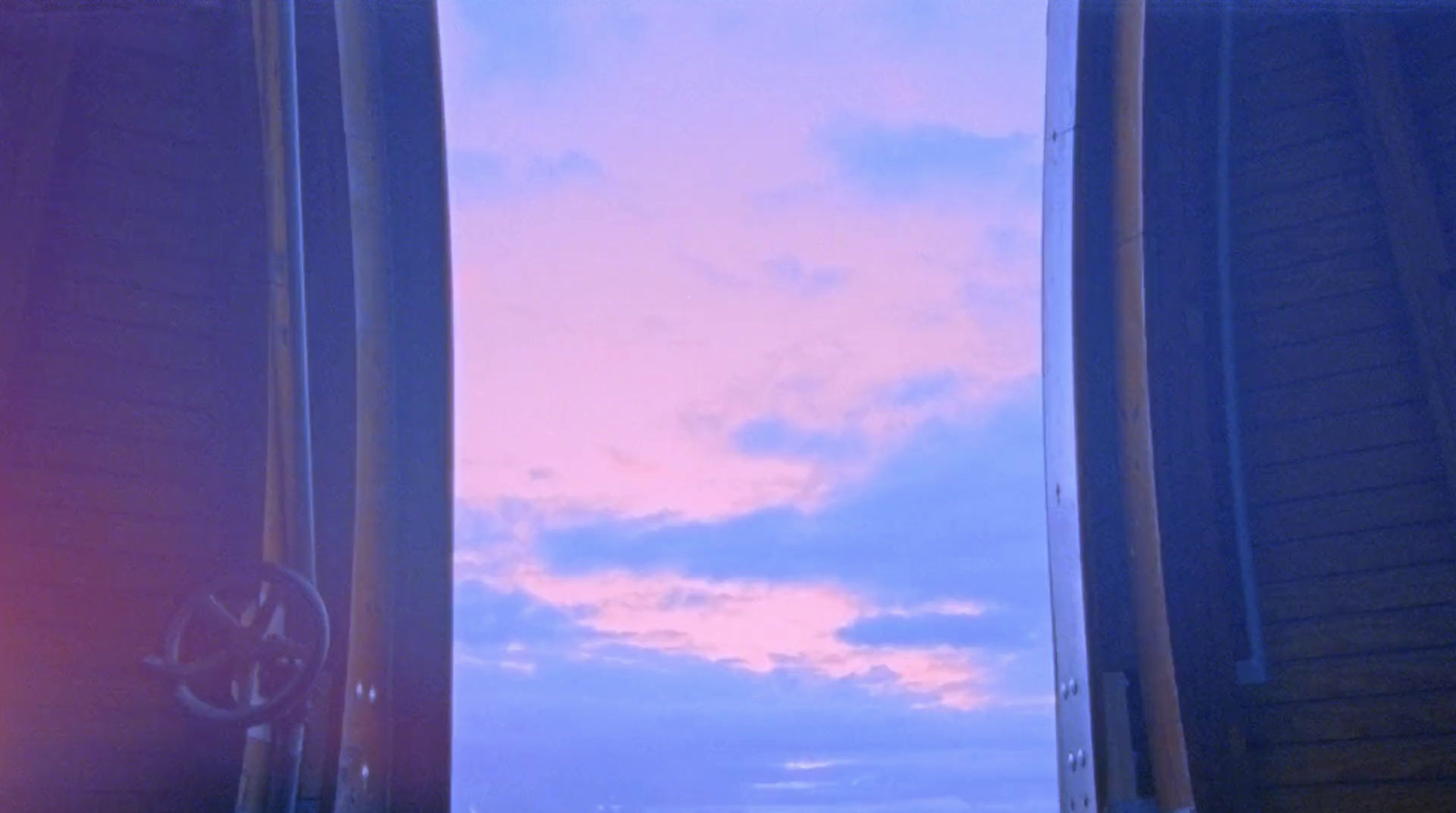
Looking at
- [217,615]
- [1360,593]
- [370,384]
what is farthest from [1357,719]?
[217,615]

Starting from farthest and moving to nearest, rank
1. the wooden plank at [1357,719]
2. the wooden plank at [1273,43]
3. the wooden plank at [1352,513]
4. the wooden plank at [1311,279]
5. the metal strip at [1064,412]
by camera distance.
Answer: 1. the wooden plank at [1273,43]
2. the wooden plank at [1311,279]
3. the wooden plank at [1352,513]
4. the wooden plank at [1357,719]
5. the metal strip at [1064,412]

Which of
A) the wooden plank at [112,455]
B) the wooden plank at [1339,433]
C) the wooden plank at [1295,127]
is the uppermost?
the wooden plank at [1295,127]

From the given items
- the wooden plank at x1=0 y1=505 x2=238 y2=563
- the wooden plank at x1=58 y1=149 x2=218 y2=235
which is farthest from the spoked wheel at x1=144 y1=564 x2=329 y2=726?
the wooden plank at x1=58 y1=149 x2=218 y2=235

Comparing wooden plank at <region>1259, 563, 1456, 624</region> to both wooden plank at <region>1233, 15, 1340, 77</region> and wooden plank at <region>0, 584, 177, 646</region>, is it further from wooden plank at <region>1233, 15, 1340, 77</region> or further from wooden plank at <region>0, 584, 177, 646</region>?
wooden plank at <region>0, 584, 177, 646</region>

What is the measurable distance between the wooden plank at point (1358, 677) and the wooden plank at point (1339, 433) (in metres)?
1.01

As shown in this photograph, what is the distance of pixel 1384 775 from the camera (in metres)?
6.80

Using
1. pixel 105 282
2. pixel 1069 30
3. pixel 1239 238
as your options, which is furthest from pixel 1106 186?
pixel 105 282

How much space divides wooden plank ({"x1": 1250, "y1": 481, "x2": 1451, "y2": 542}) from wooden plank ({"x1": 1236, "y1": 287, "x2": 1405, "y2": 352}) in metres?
0.80

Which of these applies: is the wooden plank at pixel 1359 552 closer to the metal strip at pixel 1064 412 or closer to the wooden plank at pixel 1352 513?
the wooden plank at pixel 1352 513

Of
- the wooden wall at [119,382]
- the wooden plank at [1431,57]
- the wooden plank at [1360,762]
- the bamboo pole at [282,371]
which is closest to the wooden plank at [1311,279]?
the wooden plank at [1431,57]

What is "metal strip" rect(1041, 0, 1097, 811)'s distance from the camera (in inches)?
238

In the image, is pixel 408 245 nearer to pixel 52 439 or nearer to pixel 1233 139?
pixel 52 439

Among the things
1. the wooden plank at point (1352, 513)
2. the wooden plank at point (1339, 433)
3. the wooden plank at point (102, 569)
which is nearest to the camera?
the wooden plank at point (102, 569)

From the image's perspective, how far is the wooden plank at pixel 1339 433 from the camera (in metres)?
7.07
